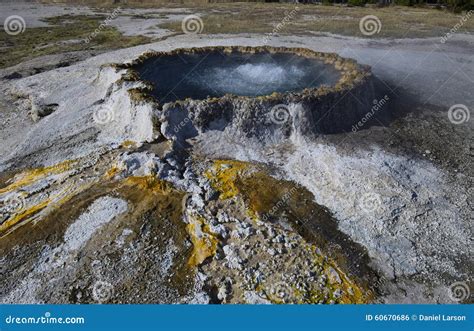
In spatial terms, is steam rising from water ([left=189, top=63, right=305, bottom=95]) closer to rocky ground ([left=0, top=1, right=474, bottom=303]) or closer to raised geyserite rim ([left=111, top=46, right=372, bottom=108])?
raised geyserite rim ([left=111, top=46, right=372, bottom=108])

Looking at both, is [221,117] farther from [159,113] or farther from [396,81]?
[396,81]

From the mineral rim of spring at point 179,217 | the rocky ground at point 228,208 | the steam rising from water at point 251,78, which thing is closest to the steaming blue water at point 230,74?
the steam rising from water at point 251,78

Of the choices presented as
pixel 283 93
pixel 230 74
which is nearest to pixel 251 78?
pixel 230 74

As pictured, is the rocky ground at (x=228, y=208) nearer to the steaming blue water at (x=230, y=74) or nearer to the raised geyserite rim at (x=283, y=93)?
the raised geyserite rim at (x=283, y=93)

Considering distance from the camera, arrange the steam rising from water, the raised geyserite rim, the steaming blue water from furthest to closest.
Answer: the steam rising from water < the steaming blue water < the raised geyserite rim

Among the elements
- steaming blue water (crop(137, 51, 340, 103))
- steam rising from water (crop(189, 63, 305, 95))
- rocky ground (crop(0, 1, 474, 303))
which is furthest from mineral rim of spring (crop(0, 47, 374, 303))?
steam rising from water (crop(189, 63, 305, 95))
